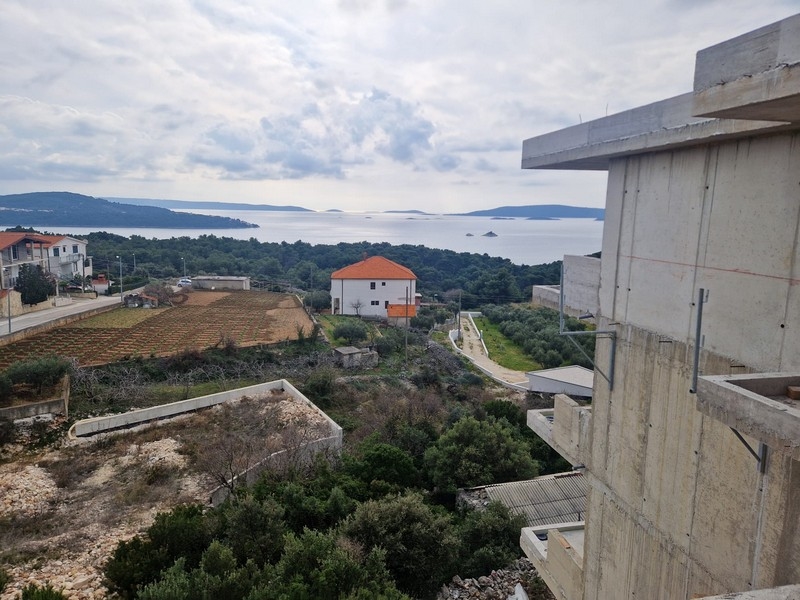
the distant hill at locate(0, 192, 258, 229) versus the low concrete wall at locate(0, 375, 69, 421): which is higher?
the distant hill at locate(0, 192, 258, 229)

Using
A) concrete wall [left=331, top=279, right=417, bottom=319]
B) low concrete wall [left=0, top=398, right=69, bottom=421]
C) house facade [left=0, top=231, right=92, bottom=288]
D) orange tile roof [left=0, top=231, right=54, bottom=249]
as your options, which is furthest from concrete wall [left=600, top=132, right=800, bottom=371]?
orange tile roof [left=0, top=231, right=54, bottom=249]

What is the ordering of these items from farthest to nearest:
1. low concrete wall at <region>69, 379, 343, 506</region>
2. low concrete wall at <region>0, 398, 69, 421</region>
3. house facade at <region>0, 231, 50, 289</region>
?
house facade at <region>0, 231, 50, 289</region> < low concrete wall at <region>0, 398, 69, 421</region> < low concrete wall at <region>69, 379, 343, 506</region>

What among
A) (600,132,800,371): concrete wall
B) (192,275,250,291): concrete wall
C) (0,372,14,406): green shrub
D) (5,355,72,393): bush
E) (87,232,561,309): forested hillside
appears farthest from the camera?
(87,232,561,309): forested hillside

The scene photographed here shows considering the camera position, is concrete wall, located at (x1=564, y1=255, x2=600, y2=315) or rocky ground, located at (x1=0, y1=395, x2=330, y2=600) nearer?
concrete wall, located at (x1=564, y1=255, x2=600, y2=315)

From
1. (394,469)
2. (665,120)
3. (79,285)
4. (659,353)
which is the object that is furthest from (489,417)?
Result: (79,285)

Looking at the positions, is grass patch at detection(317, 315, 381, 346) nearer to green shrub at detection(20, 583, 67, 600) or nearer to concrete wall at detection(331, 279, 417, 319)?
concrete wall at detection(331, 279, 417, 319)

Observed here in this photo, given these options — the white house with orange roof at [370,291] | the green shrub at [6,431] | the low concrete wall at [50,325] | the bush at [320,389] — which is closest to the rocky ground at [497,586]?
the bush at [320,389]

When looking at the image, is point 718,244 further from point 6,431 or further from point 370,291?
point 370,291

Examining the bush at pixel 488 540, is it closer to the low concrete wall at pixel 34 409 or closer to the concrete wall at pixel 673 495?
the concrete wall at pixel 673 495
